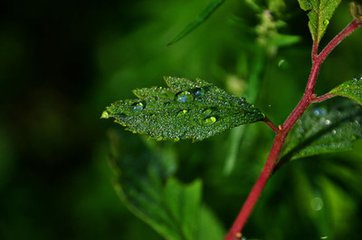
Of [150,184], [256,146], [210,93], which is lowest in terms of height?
[256,146]

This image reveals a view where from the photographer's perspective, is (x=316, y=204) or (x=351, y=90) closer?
(x=351, y=90)

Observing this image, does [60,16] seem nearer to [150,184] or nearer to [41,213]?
[41,213]

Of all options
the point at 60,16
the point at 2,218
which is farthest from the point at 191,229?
the point at 60,16

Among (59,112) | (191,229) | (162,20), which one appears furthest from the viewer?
(59,112)

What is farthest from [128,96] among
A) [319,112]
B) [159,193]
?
[319,112]

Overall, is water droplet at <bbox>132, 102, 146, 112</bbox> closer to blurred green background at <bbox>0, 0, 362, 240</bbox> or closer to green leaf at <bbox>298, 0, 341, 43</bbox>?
green leaf at <bbox>298, 0, 341, 43</bbox>

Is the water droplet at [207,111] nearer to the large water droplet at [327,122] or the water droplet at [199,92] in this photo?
the water droplet at [199,92]

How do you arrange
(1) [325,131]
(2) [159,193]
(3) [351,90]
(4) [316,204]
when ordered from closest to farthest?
(3) [351,90] → (1) [325,131] → (2) [159,193] → (4) [316,204]

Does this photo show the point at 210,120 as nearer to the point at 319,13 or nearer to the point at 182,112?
the point at 182,112
